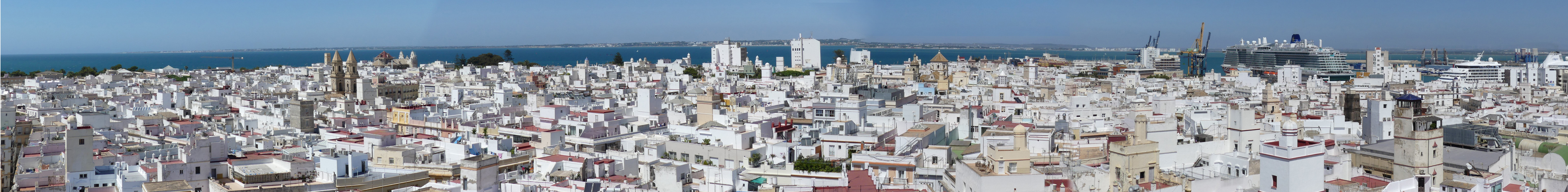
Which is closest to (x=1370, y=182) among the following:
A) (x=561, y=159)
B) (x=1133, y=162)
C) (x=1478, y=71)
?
(x=1133, y=162)

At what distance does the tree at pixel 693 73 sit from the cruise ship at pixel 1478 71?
1388 cm

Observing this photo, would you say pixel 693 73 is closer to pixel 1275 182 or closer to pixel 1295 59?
pixel 1295 59

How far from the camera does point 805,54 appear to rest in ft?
99.7

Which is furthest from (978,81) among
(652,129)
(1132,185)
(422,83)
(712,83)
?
(1132,185)

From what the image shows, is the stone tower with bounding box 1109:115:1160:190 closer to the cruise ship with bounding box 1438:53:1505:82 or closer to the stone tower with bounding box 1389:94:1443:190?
the stone tower with bounding box 1389:94:1443:190

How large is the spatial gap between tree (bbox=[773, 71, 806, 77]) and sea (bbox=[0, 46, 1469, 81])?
3.53 feet

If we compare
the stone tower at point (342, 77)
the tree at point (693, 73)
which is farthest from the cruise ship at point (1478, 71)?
the stone tower at point (342, 77)

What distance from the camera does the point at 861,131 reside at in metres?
8.99

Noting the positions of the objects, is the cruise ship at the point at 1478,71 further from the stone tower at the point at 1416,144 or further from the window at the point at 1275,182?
the window at the point at 1275,182

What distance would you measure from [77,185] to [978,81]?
15549mm

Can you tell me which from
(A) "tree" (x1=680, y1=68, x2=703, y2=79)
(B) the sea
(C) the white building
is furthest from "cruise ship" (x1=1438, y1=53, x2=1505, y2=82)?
(C) the white building

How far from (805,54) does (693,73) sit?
5164 millimetres

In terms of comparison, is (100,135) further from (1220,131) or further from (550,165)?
(1220,131)

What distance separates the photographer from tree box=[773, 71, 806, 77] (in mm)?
25312
